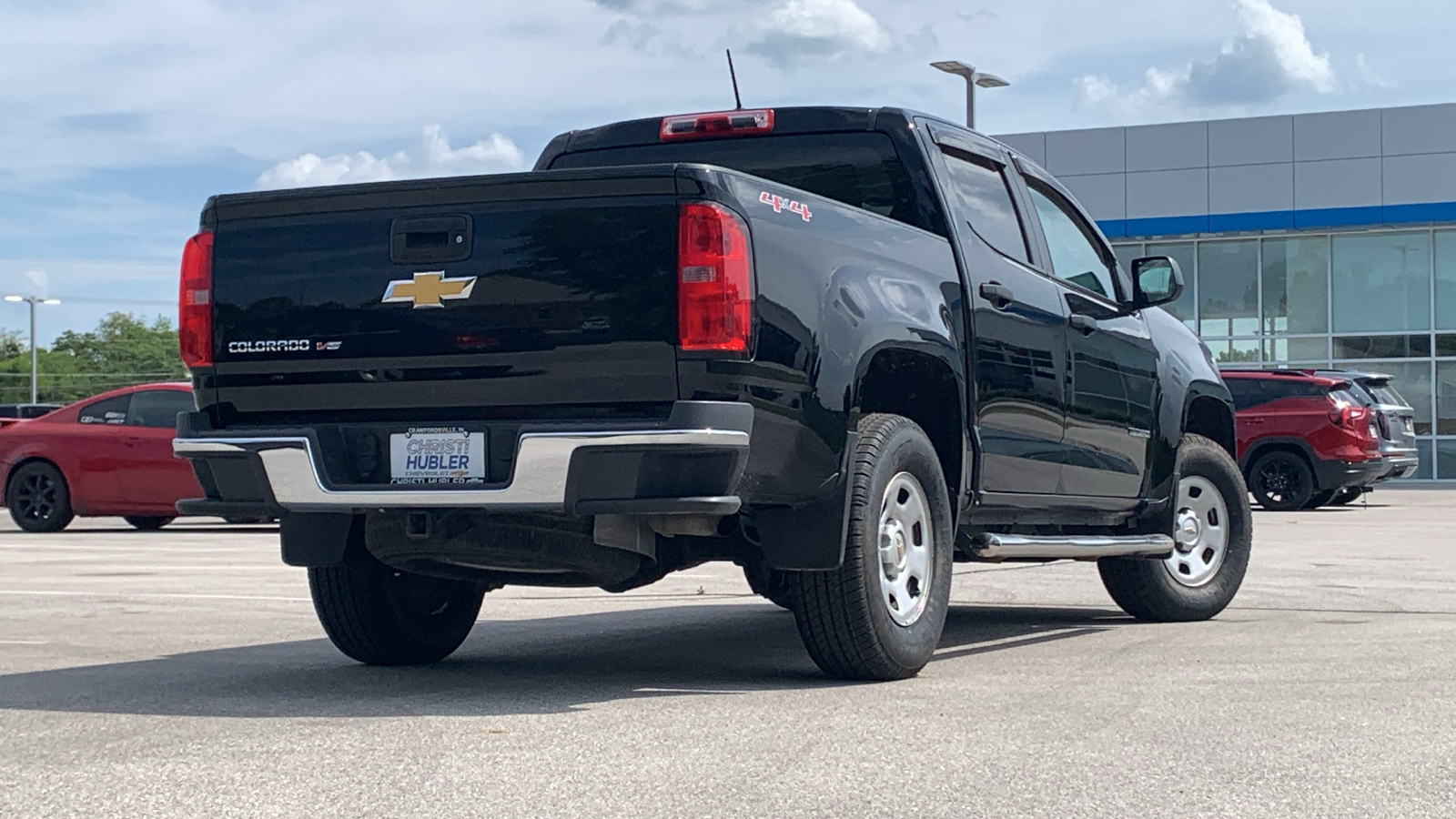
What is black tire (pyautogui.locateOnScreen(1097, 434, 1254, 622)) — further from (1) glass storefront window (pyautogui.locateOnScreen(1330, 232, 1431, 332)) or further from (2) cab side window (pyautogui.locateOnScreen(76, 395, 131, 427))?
(1) glass storefront window (pyautogui.locateOnScreen(1330, 232, 1431, 332))

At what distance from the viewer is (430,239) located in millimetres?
5863

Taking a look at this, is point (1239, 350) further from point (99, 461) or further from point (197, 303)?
point (197, 303)

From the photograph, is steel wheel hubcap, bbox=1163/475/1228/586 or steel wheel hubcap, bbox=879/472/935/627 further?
steel wheel hubcap, bbox=1163/475/1228/586

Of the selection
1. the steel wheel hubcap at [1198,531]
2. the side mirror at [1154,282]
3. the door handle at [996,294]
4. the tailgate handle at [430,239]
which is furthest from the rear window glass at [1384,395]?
the tailgate handle at [430,239]

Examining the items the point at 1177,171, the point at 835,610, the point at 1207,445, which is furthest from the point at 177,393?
the point at 1177,171

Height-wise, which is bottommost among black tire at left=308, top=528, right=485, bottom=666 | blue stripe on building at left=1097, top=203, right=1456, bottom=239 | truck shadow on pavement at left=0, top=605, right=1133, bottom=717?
truck shadow on pavement at left=0, top=605, right=1133, bottom=717

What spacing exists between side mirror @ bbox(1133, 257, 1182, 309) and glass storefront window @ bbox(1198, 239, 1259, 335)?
27.4 meters

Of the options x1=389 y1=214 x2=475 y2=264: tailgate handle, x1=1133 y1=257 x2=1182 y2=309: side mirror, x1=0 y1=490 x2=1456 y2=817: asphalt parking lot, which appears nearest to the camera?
x1=0 y1=490 x2=1456 y2=817: asphalt parking lot

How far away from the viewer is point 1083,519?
8.20 metres

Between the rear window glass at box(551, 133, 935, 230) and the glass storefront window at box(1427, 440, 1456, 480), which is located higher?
the rear window glass at box(551, 133, 935, 230)

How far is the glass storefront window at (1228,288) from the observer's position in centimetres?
3516

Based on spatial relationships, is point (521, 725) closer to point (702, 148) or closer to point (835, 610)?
point (835, 610)

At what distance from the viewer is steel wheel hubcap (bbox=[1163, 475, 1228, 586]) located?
9.09 meters

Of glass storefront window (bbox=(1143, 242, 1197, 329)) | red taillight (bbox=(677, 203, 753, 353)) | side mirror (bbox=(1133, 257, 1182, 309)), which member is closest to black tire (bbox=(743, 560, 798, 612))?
red taillight (bbox=(677, 203, 753, 353))
